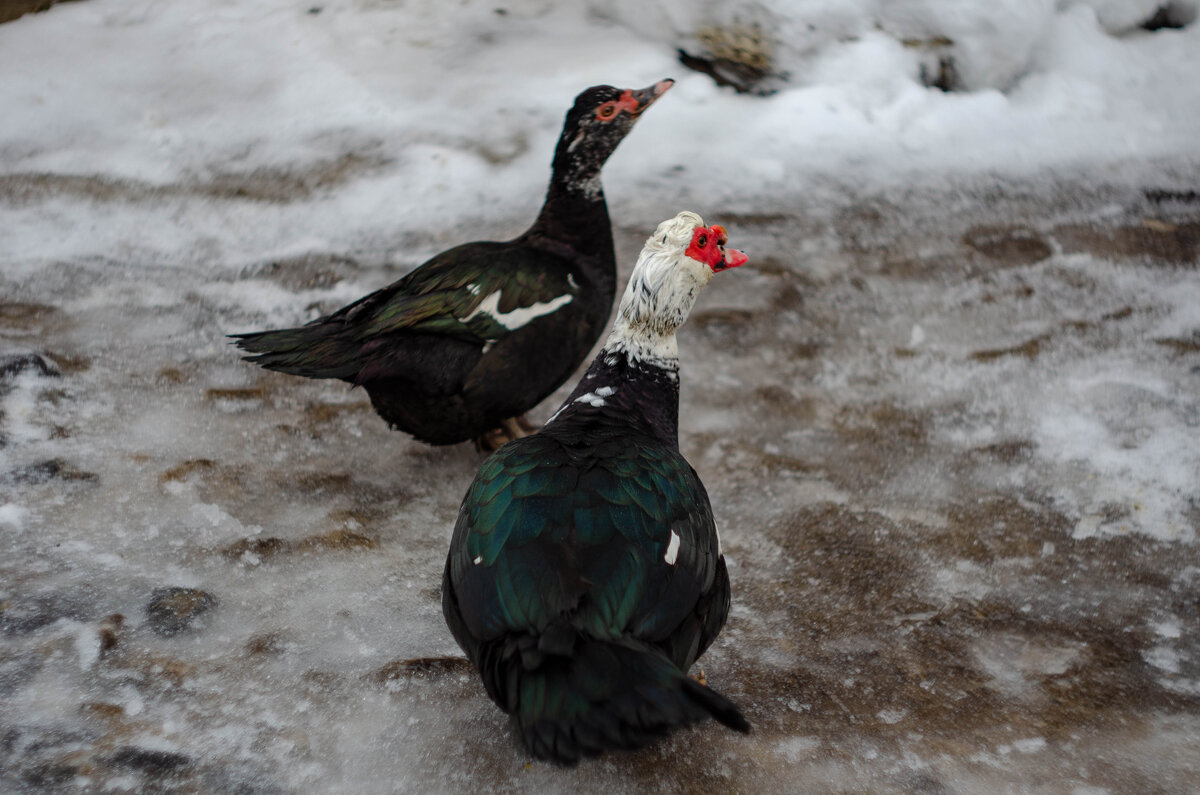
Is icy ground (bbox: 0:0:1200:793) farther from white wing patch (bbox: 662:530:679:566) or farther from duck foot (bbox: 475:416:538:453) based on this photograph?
white wing patch (bbox: 662:530:679:566)

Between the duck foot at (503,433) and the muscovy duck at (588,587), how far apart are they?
1093 mm

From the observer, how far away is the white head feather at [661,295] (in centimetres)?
324

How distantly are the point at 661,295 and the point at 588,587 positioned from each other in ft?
4.16

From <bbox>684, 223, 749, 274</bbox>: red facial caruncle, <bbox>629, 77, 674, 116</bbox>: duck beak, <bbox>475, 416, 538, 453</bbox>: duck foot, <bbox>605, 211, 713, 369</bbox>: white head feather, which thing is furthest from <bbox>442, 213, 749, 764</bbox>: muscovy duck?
<bbox>629, 77, 674, 116</bbox>: duck beak

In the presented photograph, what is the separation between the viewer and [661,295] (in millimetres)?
3230

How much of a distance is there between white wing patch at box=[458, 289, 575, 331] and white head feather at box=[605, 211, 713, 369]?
1.60 ft

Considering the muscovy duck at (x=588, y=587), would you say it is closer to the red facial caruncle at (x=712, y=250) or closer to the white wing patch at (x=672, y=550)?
the white wing patch at (x=672, y=550)

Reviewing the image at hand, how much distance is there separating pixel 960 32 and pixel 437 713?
220 inches

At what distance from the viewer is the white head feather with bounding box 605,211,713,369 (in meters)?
3.24

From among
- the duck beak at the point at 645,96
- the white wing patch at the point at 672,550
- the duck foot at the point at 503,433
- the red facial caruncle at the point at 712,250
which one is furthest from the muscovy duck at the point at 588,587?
the duck beak at the point at 645,96

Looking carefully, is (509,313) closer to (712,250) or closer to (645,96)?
(712,250)

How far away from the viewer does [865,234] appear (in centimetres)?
543

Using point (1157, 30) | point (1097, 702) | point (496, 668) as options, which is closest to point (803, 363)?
point (1097, 702)

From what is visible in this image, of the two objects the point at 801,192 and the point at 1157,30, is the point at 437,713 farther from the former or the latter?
the point at 1157,30
